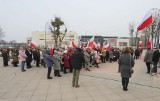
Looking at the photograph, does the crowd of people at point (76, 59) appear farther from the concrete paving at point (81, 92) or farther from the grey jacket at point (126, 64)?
the concrete paving at point (81, 92)

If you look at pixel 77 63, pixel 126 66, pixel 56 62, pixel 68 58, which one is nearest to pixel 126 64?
pixel 126 66

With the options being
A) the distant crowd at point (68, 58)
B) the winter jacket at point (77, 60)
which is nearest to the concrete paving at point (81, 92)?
the distant crowd at point (68, 58)

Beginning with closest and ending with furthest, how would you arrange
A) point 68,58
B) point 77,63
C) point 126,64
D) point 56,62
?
point 126,64, point 77,63, point 56,62, point 68,58

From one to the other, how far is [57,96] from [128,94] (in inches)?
102

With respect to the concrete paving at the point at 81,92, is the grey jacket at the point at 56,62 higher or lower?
higher

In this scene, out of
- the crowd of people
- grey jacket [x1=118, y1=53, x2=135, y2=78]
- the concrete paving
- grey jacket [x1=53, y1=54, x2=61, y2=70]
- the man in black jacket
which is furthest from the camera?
grey jacket [x1=53, y1=54, x2=61, y2=70]

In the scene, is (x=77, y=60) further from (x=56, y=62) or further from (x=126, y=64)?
(x=56, y=62)

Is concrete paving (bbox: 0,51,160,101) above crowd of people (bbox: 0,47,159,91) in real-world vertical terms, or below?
below

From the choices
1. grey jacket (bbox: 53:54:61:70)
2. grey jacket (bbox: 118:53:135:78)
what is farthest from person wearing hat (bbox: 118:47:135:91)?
grey jacket (bbox: 53:54:61:70)

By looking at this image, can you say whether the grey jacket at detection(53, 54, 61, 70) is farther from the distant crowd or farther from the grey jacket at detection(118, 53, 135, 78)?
the grey jacket at detection(118, 53, 135, 78)

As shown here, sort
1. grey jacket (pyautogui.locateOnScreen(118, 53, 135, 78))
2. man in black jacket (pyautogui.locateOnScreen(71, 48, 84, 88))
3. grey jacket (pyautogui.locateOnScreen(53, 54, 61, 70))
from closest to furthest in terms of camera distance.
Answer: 1. grey jacket (pyautogui.locateOnScreen(118, 53, 135, 78))
2. man in black jacket (pyautogui.locateOnScreen(71, 48, 84, 88))
3. grey jacket (pyautogui.locateOnScreen(53, 54, 61, 70))

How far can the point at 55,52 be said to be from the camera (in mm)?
10789

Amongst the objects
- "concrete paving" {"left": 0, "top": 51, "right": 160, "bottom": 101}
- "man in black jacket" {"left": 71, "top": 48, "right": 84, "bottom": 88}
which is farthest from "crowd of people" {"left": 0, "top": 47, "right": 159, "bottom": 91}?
"concrete paving" {"left": 0, "top": 51, "right": 160, "bottom": 101}

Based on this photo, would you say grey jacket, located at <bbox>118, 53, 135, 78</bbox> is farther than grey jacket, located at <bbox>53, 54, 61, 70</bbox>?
No
